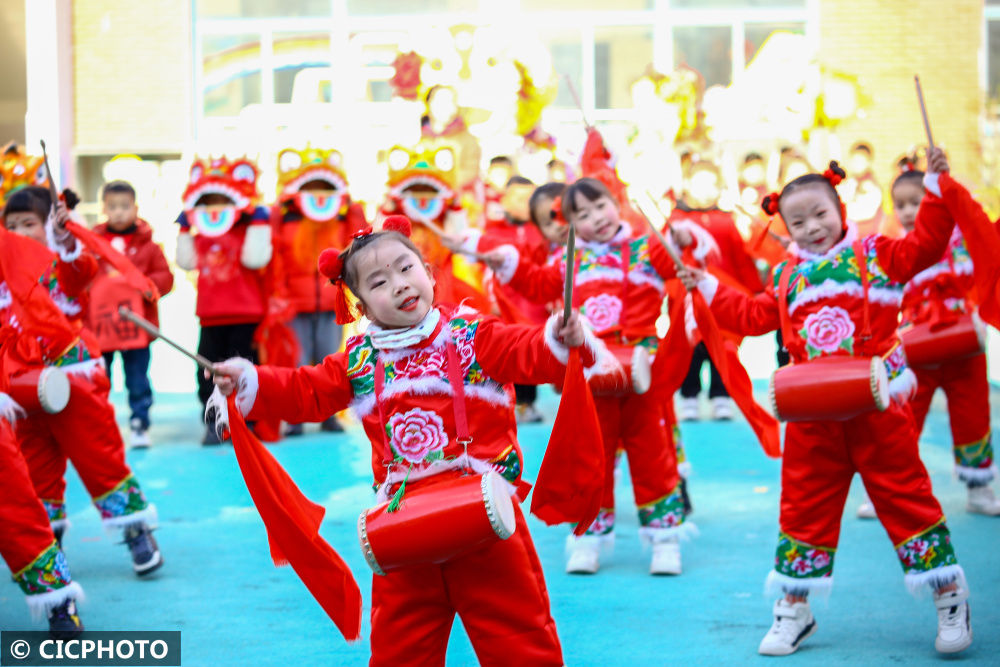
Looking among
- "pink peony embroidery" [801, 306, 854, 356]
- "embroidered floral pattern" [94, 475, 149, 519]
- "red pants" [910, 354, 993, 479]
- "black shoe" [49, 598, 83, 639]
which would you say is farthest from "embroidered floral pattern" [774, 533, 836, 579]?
"embroidered floral pattern" [94, 475, 149, 519]

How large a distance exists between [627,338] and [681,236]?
0.60 meters

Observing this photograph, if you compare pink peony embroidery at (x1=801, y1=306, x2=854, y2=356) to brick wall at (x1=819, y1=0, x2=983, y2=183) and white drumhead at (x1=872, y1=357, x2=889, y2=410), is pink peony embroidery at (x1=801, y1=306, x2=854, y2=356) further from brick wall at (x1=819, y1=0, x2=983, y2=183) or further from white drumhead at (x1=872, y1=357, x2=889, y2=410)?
brick wall at (x1=819, y1=0, x2=983, y2=183)

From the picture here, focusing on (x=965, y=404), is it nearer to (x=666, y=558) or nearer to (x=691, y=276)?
(x=666, y=558)

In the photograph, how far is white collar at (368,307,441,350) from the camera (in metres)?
2.55

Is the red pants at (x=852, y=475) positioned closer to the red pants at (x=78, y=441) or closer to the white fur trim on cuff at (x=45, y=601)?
the white fur trim on cuff at (x=45, y=601)

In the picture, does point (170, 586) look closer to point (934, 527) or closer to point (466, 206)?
point (934, 527)

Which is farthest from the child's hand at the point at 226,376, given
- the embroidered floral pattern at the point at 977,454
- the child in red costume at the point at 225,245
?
the child in red costume at the point at 225,245

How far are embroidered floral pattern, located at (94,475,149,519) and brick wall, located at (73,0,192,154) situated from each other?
1089cm

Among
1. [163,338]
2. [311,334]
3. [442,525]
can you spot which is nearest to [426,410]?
[442,525]

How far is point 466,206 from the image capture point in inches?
330

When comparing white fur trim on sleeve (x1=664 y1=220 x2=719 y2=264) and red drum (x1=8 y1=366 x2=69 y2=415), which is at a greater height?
white fur trim on sleeve (x1=664 y1=220 x2=719 y2=264)

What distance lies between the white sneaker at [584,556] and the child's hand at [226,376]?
6.36ft

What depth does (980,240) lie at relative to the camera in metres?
3.17

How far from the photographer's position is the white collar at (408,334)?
2547 mm
